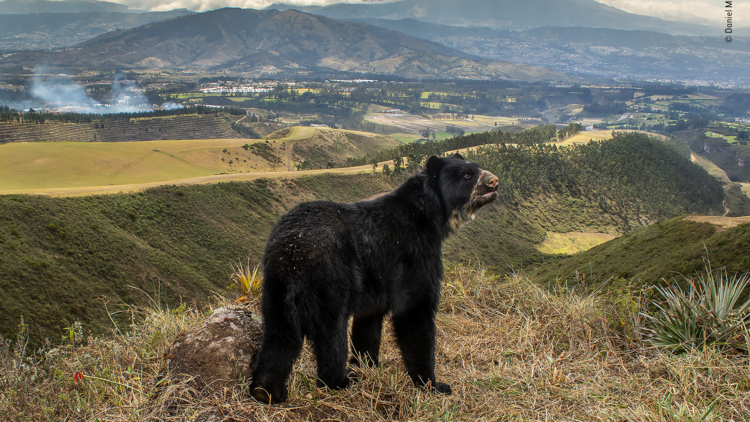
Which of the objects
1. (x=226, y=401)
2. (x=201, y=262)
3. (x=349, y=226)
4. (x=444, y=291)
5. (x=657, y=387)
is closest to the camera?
(x=226, y=401)

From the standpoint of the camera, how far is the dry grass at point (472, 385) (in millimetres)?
3861

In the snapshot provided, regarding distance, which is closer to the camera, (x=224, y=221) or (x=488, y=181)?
(x=488, y=181)

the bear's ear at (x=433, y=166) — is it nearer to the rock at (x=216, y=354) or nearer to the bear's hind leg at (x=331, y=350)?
the bear's hind leg at (x=331, y=350)

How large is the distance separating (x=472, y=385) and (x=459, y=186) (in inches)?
87.6

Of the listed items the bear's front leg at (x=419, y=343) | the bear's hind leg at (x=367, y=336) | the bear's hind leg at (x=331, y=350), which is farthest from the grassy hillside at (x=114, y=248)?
the bear's front leg at (x=419, y=343)

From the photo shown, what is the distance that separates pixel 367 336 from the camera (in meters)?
5.24

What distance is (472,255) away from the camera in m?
65.6

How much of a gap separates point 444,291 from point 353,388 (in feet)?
10.9

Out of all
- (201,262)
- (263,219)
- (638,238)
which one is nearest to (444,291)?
(638,238)

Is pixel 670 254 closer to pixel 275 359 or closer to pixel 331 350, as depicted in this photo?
pixel 331 350

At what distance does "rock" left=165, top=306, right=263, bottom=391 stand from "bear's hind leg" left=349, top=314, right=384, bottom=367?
1144mm

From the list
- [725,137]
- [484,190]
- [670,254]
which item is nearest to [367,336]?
[484,190]

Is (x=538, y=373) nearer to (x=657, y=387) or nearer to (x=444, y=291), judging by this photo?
→ (x=657, y=387)

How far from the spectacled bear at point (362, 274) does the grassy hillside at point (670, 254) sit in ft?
9.40
